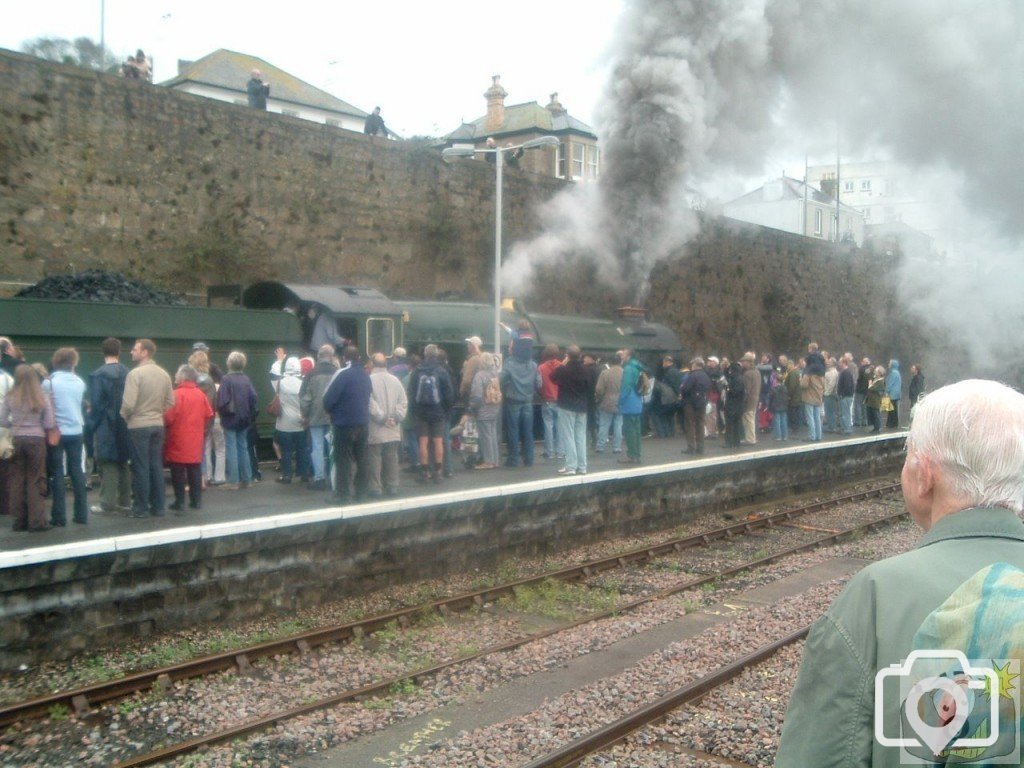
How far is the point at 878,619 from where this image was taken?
1587 millimetres

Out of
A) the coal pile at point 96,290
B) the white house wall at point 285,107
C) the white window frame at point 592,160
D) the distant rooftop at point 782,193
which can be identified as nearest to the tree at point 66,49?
the white house wall at point 285,107

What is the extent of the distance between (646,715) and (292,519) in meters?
3.90

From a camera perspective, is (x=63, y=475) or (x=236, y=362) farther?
(x=236, y=362)

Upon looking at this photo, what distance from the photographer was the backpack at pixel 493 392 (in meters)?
12.6

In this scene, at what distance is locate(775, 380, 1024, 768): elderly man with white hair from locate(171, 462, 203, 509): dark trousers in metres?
8.63

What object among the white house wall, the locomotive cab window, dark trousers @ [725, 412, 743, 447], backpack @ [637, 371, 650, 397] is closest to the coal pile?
the locomotive cab window

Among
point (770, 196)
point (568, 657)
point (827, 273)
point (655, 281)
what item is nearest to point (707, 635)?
point (568, 657)

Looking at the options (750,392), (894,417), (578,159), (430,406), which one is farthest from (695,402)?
(578,159)

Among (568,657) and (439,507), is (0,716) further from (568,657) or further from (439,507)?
(439,507)

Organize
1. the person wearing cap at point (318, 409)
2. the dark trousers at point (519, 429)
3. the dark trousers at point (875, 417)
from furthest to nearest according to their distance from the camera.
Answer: the dark trousers at point (875, 417) < the dark trousers at point (519, 429) < the person wearing cap at point (318, 409)

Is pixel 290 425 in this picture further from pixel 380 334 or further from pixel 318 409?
pixel 380 334

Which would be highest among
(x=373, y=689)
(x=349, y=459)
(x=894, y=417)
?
(x=349, y=459)

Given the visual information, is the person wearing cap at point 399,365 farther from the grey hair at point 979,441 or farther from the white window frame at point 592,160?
the white window frame at point 592,160

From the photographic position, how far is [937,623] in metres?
1.51
